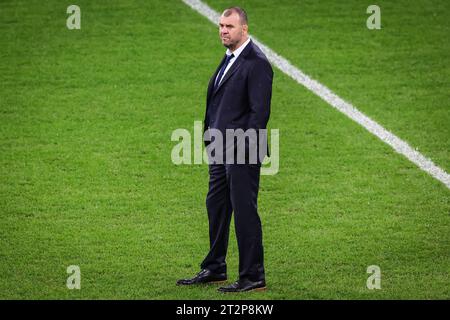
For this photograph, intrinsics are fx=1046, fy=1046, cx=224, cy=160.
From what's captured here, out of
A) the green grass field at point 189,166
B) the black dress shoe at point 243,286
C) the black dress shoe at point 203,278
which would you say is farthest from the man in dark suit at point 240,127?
the green grass field at point 189,166

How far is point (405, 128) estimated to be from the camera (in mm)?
12008

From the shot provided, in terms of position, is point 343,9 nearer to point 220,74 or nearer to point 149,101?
point 149,101

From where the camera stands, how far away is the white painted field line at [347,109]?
11.2 m

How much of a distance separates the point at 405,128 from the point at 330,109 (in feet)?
3.14

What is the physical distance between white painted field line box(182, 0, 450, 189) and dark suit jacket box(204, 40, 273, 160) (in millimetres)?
3592

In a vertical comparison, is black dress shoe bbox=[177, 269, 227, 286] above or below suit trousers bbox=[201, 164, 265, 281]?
below

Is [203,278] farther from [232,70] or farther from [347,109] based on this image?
[347,109]

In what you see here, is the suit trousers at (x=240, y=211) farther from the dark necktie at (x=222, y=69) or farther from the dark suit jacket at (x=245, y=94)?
the dark necktie at (x=222, y=69)

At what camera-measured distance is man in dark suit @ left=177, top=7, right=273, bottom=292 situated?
25.8ft

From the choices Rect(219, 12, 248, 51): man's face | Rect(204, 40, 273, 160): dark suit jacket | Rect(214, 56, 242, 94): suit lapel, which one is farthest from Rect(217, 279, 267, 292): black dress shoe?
Rect(219, 12, 248, 51): man's face

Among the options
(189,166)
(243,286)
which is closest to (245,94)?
(243,286)

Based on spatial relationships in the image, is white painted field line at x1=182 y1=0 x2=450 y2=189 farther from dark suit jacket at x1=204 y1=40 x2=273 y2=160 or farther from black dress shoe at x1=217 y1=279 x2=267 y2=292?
dark suit jacket at x1=204 y1=40 x2=273 y2=160

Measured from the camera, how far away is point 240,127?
7949mm
